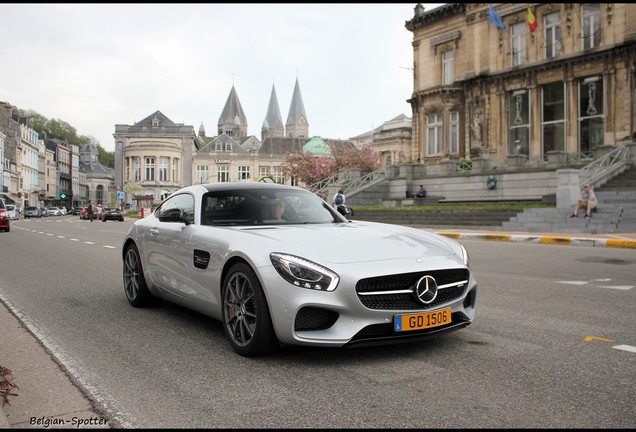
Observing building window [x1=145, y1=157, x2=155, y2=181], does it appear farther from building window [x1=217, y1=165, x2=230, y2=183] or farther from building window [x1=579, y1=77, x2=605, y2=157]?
building window [x1=579, y1=77, x2=605, y2=157]

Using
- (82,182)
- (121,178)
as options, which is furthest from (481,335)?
(82,182)

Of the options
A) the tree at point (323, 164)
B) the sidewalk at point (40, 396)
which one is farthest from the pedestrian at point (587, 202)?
the tree at point (323, 164)

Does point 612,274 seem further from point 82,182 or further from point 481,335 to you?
point 82,182

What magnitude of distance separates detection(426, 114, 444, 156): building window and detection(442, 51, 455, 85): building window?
99.2 inches

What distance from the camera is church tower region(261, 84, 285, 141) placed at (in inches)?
5999

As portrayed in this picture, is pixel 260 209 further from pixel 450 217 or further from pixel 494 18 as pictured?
pixel 494 18

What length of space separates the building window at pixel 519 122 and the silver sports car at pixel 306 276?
33.7 meters

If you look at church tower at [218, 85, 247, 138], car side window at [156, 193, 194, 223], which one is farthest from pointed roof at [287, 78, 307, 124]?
car side window at [156, 193, 194, 223]

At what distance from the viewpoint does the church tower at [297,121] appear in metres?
149

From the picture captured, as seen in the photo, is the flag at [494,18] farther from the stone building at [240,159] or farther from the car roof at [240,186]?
the stone building at [240,159]

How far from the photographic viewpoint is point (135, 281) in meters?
6.73

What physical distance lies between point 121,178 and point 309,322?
10993cm

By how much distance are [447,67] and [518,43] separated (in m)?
6.09

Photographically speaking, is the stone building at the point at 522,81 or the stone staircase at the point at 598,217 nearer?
the stone staircase at the point at 598,217
